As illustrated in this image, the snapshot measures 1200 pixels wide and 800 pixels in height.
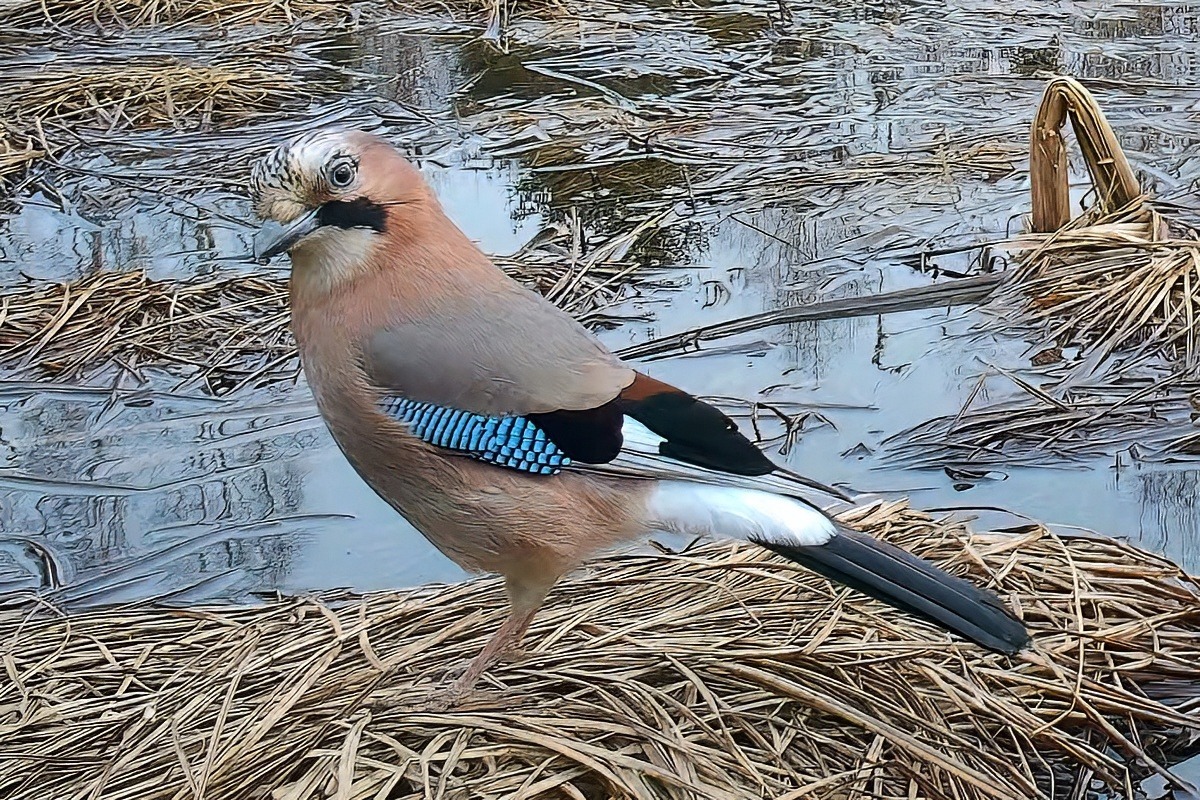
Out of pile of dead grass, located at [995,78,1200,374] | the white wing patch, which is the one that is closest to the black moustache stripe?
the white wing patch

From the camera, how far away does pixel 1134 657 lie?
2902 mm

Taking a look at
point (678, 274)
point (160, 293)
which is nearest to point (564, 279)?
point (678, 274)

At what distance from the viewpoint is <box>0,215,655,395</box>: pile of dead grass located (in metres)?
4.57

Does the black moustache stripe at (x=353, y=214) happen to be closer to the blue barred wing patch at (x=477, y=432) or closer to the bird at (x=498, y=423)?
the bird at (x=498, y=423)

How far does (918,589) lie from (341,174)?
4.04 ft

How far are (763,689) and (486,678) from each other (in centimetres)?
55

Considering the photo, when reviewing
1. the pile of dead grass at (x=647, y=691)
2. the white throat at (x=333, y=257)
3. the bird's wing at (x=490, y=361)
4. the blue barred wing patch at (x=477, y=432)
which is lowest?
the pile of dead grass at (x=647, y=691)

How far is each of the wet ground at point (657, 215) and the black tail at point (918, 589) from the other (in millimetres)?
1106

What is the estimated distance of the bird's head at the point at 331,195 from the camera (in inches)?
91.0

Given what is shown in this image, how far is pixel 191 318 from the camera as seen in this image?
482 centimetres

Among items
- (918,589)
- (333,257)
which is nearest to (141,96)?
(333,257)

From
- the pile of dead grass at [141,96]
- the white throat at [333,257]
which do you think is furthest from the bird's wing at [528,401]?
the pile of dead grass at [141,96]

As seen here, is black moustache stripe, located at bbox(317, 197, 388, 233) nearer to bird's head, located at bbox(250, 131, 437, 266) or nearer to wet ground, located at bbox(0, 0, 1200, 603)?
bird's head, located at bbox(250, 131, 437, 266)

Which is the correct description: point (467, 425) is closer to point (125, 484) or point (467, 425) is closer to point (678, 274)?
point (125, 484)
